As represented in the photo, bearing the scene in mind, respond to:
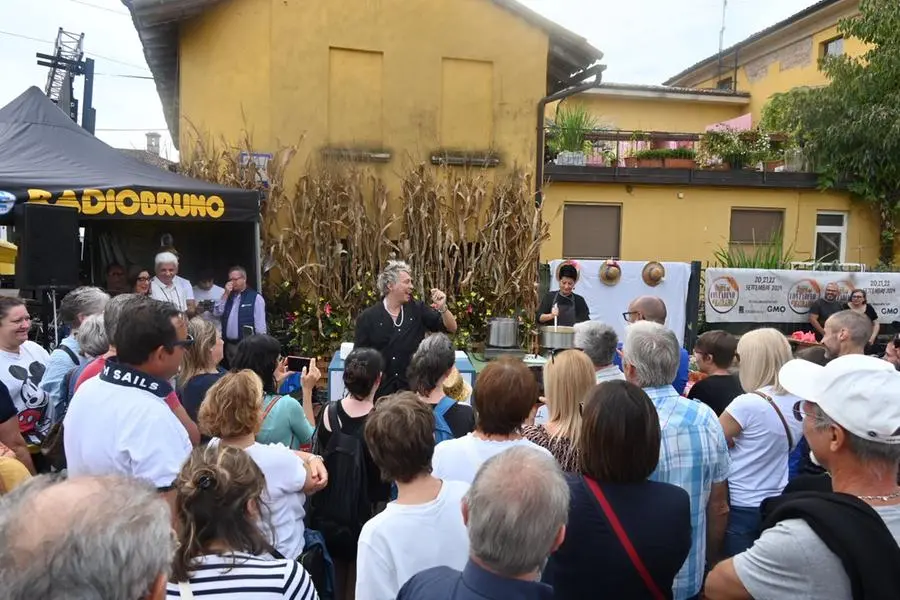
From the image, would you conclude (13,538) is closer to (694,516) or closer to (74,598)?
(74,598)

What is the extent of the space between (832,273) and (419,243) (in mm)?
6918

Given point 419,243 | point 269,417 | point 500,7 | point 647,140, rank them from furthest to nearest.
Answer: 1. point 647,140
2. point 500,7
3. point 419,243
4. point 269,417

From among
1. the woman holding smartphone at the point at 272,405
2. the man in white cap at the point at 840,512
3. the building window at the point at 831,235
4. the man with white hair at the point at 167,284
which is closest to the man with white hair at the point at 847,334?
the man in white cap at the point at 840,512

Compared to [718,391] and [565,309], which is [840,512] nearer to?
[718,391]

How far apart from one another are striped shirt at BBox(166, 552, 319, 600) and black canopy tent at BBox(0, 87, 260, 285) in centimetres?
545

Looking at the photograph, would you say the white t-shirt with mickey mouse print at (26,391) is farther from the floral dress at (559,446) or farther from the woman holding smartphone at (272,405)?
the floral dress at (559,446)

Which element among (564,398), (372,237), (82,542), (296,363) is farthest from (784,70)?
(82,542)

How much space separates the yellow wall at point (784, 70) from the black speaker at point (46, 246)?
1937 cm

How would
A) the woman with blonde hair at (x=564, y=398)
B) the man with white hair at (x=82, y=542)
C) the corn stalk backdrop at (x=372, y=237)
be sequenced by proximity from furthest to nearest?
the corn stalk backdrop at (x=372, y=237) < the woman with blonde hair at (x=564, y=398) < the man with white hair at (x=82, y=542)

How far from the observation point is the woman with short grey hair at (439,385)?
3.31 metres

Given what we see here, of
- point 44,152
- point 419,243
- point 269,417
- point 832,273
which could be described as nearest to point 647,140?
point 832,273

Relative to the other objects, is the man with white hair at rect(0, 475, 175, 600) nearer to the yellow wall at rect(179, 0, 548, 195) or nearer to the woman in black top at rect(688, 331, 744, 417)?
the woman in black top at rect(688, 331, 744, 417)

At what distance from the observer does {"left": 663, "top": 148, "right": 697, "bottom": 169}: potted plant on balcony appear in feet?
41.7

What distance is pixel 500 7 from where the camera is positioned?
10.1 metres
